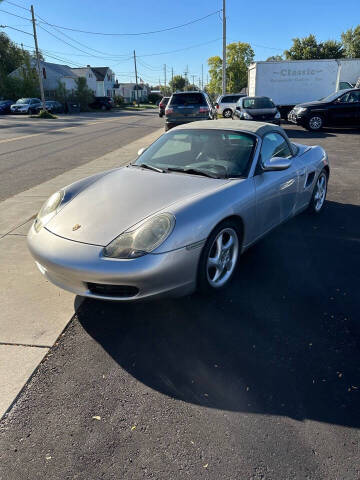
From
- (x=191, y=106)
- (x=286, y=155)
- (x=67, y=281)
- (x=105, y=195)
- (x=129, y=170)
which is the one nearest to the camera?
(x=67, y=281)

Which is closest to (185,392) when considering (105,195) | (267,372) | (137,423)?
(137,423)

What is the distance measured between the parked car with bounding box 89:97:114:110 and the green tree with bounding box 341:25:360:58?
46159mm

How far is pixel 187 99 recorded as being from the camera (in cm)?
1391

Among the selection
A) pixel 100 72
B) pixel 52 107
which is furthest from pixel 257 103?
pixel 100 72

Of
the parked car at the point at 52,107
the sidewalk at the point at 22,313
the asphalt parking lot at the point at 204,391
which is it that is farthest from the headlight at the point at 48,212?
the parked car at the point at 52,107

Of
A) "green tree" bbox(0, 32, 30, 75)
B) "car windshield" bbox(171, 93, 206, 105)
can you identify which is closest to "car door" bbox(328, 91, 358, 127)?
"car windshield" bbox(171, 93, 206, 105)

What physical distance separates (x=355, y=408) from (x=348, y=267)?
1924 millimetres

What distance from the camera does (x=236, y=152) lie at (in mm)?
3650

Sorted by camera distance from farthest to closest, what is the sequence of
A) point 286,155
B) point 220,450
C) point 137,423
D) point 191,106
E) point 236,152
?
point 191,106
point 286,155
point 236,152
point 137,423
point 220,450

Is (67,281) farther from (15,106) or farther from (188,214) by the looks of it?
(15,106)

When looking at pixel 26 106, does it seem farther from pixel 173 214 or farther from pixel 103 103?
pixel 173 214

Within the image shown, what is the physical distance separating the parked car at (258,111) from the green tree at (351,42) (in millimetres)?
62366

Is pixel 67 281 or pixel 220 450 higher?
pixel 67 281

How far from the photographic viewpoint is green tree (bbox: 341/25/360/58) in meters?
65.1
